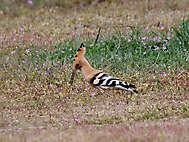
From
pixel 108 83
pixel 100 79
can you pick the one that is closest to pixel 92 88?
pixel 100 79

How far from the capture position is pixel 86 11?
1727 centimetres

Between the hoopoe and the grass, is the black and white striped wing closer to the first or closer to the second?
the hoopoe

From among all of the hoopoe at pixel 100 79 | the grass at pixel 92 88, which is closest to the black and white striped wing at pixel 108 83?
the hoopoe at pixel 100 79

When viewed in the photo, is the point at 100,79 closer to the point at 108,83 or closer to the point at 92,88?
the point at 108,83

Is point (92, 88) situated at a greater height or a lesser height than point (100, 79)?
lesser

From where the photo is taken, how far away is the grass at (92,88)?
6.27 m

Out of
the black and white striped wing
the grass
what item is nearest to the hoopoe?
the black and white striped wing

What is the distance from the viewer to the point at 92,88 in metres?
9.37

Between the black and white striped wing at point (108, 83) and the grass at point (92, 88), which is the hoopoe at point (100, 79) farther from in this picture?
the grass at point (92, 88)

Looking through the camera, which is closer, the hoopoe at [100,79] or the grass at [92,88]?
the grass at [92,88]

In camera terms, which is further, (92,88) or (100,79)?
(92,88)

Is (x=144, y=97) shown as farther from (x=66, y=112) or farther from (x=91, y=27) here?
(x=91, y=27)

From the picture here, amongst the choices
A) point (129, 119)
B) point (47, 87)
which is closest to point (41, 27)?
point (47, 87)

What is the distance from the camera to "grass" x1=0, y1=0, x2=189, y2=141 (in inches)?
247
